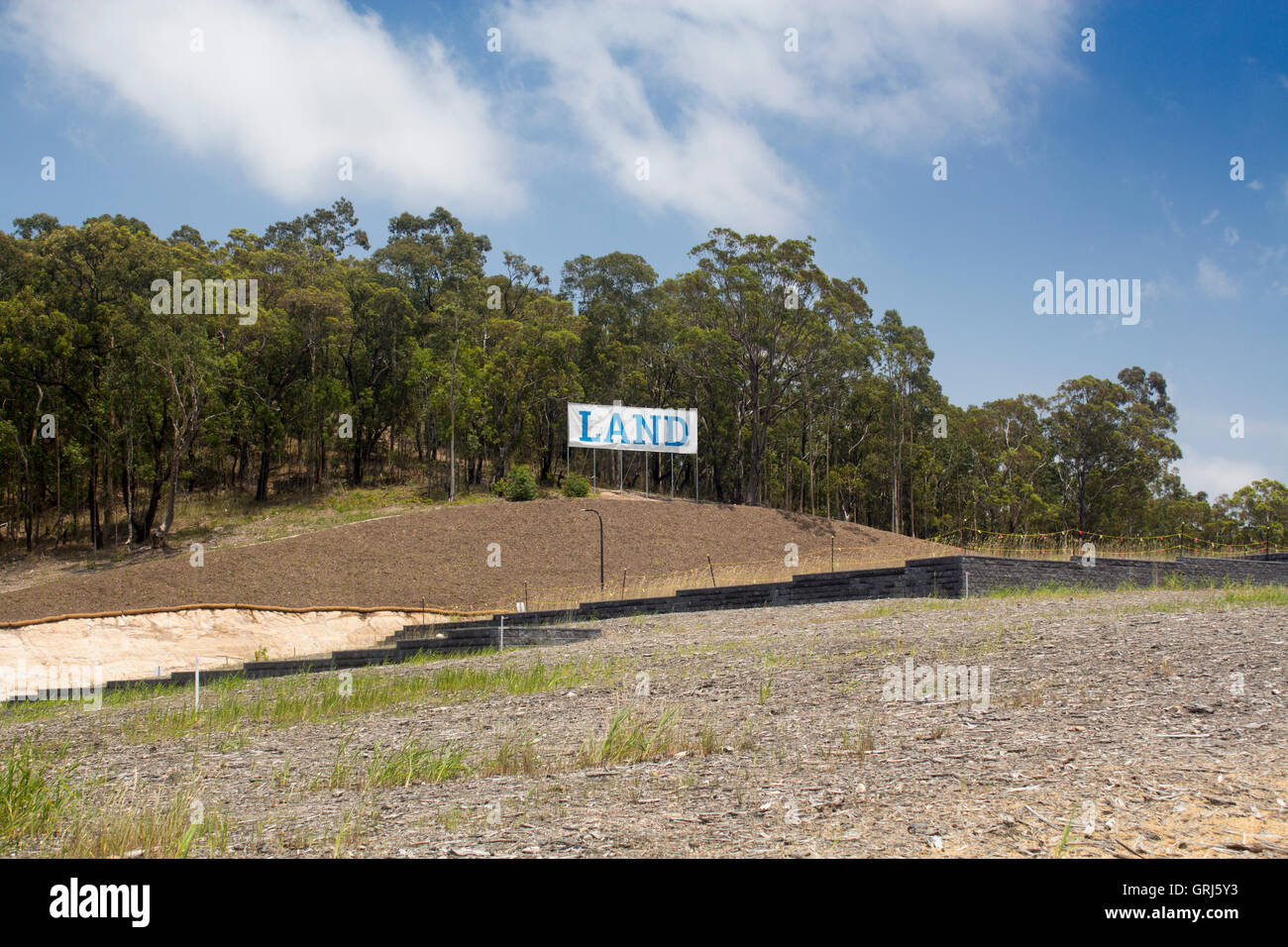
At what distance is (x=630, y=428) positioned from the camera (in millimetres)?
43438

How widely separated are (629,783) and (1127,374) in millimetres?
65017

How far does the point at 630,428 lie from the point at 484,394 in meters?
12.3

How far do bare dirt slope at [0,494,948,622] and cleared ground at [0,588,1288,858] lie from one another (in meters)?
16.0

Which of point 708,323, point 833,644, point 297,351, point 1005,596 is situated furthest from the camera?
point 708,323

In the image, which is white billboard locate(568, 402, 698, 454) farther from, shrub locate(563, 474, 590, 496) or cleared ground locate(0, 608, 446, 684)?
cleared ground locate(0, 608, 446, 684)

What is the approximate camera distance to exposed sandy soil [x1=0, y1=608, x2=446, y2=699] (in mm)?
20953

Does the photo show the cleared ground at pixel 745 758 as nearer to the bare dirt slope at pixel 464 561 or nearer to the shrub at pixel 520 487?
the bare dirt slope at pixel 464 561

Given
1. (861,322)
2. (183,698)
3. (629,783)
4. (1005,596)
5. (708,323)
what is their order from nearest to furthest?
1. (629,783)
2. (183,698)
3. (1005,596)
4. (708,323)
5. (861,322)

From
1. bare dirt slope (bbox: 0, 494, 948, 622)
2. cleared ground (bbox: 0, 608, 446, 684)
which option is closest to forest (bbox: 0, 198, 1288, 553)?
bare dirt slope (bbox: 0, 494, 948, 622)

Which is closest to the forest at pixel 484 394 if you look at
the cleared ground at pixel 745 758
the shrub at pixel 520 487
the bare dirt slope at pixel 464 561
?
the shrub at pixel 520 487

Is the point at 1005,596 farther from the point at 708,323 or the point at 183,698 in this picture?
the point at 708,323
